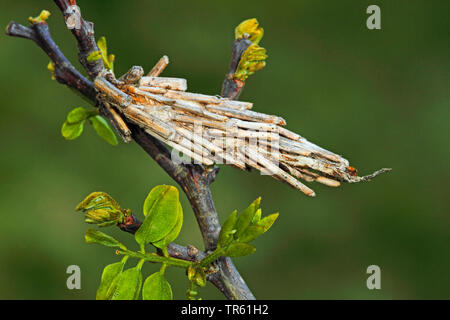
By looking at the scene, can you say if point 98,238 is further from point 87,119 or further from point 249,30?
point 249,30

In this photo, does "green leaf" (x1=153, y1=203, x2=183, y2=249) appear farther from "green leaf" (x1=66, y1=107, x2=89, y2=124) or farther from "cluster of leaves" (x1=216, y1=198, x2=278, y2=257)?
"green leaf" (x1=66, y1=107, x2=89, y2=124)

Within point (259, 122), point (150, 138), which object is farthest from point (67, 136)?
point (259, 122)

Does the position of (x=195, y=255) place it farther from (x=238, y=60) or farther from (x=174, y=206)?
(x=238, y=60)

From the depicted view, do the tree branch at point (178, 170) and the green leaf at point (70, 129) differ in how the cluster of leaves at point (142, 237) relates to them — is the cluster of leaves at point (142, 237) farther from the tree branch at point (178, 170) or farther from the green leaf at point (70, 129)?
the green leaf at point (70, 129)

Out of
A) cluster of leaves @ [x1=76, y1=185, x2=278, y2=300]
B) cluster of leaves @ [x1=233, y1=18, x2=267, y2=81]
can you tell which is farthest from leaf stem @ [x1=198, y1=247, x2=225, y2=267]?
cluster of leaves @ [x1=233, y1=18, x2=267, y2=81]

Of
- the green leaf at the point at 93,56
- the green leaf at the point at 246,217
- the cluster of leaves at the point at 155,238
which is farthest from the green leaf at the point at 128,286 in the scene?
the green leaf at the point at 93,56
